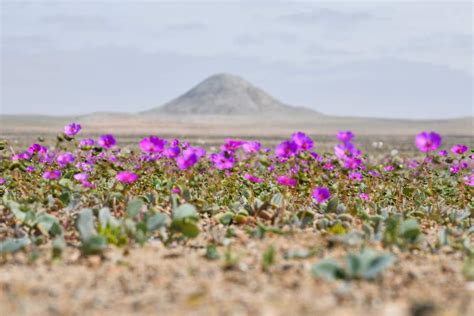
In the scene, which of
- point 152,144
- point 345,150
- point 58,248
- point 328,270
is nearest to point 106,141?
point 152,144

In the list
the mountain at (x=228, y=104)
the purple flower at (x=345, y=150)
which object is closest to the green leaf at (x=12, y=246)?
the purple flower at (x=345, y=150)

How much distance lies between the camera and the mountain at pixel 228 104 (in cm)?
17150

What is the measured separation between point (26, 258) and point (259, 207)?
1876 millimetres

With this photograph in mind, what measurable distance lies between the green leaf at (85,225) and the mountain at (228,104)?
6295 inches

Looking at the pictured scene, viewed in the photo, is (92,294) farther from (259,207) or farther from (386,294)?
(259,207)

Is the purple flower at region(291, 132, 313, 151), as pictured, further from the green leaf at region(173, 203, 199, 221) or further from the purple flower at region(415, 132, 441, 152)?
the green leaf at region(173, 203, 199, 221)

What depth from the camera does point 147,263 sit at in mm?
3688

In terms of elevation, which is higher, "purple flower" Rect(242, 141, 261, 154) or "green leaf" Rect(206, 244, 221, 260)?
"purple flower" Rect(242, 141, 261, 154)

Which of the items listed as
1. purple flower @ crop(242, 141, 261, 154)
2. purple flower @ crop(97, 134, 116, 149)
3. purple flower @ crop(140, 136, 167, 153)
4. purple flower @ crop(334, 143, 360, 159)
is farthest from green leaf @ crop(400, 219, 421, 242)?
purple flower @ crop(97, 134, 116, 149)

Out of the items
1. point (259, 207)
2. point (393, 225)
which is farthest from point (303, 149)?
point (393, 225)

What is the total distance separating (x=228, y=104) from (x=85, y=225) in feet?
579

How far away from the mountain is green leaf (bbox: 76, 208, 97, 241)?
160m

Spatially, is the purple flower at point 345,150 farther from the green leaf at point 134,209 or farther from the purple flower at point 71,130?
the purple flower at point 71,130

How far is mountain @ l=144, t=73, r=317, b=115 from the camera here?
171500 mm
